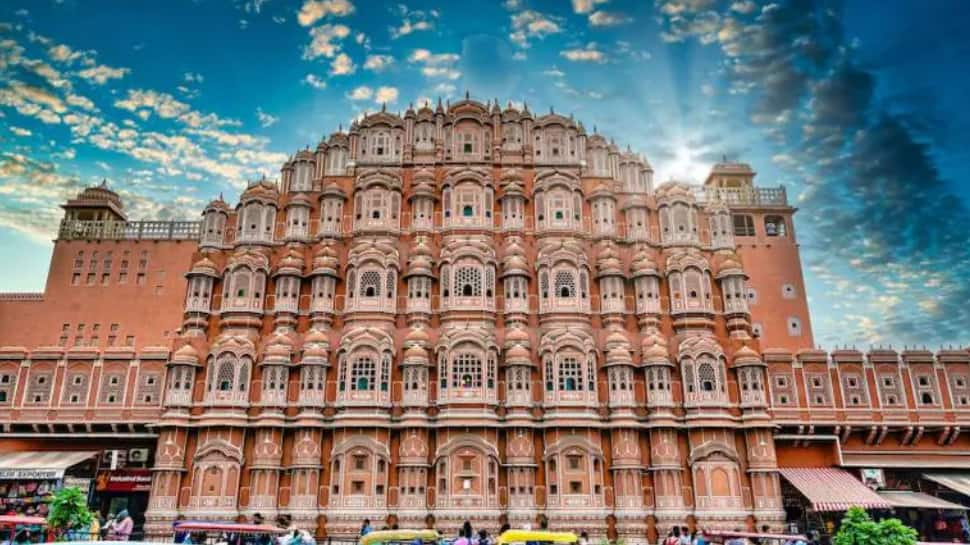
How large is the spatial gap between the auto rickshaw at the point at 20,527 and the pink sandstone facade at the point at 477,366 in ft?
16.0

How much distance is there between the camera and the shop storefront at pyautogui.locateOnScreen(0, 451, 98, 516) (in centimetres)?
3447

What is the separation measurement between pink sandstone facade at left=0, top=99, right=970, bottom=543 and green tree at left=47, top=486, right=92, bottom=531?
284 inches

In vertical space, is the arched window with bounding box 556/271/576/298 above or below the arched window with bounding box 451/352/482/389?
above

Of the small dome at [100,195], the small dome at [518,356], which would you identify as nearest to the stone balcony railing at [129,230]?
the small dome at [100,195]

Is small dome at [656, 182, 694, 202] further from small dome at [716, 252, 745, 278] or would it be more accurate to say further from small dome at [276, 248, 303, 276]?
small dome at [276, 248, 303, 276]

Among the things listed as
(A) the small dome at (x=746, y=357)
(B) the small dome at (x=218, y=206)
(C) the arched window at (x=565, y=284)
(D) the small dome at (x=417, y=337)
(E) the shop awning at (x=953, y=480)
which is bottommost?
(E) the shop awning at (x=953, y=480)

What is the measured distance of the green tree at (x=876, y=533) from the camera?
21.3 m

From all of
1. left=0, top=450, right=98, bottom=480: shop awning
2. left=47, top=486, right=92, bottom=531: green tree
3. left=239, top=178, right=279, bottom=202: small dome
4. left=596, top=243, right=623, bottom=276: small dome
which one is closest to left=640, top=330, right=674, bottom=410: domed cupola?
left=596, top=243, right=623, bottom=276: small dome

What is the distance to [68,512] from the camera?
25484mm

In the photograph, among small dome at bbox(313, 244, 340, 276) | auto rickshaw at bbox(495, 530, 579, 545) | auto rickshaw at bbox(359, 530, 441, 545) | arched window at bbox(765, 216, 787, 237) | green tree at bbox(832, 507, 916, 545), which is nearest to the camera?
green tree at bbox(832, 507, 916, 545)

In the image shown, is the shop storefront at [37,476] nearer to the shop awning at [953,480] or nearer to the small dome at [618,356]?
the small dome at [618,356]

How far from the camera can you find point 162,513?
3253 cm

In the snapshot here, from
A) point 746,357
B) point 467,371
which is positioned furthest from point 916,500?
point 467,371

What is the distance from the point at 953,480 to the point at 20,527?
42.1m
